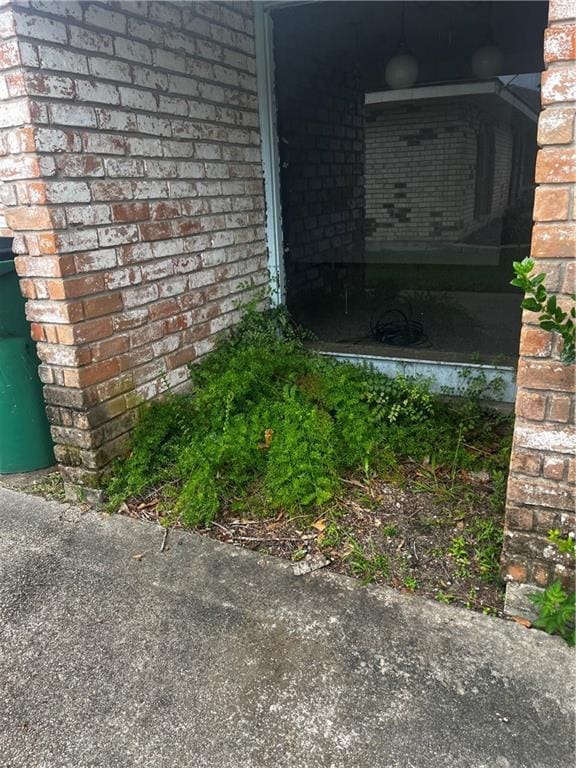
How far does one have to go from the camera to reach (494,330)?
421 cm

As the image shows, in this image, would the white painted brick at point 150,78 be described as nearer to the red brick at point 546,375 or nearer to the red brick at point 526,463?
the red brick at point 546,375

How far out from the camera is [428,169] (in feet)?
25.6

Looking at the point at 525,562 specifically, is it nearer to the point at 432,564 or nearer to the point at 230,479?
the point at 432,564

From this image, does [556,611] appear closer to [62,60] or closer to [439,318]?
[62,60]

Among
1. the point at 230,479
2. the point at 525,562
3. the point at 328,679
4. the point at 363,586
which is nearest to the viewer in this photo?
the point at 328,679

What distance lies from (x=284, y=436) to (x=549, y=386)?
4.65 feet

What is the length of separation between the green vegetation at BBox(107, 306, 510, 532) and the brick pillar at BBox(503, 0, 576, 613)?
0.86m

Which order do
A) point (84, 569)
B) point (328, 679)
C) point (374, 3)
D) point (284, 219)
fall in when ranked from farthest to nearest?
point (374, 3) → point (284, 219) → point (84, 569) → point (328, 679)

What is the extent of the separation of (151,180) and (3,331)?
1.14m

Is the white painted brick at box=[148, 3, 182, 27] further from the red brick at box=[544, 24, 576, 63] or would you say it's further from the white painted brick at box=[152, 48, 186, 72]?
the red brick at box=[544, 24, 576, 63]

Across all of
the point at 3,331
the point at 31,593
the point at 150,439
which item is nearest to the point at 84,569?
the point at 31,593

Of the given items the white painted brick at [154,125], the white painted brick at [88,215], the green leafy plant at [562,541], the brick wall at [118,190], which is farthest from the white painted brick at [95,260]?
the green leafy plant at [562,541]

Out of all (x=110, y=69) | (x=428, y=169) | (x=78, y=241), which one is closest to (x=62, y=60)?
(x=110, y=69)

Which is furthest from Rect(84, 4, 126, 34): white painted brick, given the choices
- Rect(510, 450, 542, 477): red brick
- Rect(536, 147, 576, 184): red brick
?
Rect(510, 450, 542, 477): red brick
